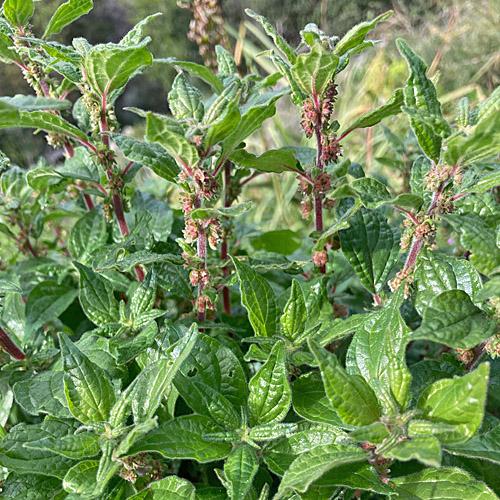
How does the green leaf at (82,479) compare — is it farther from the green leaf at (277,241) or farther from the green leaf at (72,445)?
the green leaf at (277,241)

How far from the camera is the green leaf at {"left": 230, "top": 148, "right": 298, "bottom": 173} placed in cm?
92

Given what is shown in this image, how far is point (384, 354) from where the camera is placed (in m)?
0.72

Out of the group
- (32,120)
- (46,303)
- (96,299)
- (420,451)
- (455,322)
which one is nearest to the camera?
(420,451)

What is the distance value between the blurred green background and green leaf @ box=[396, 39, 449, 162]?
18.3 inches

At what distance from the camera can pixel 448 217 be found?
28.2 inches

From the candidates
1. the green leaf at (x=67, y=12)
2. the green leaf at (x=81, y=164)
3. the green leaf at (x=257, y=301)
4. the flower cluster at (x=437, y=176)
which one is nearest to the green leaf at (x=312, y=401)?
the green leaf at (x=257, y=301)

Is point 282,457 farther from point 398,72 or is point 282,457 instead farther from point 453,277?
point 398,72

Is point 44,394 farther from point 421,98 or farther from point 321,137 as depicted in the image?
point 421,98

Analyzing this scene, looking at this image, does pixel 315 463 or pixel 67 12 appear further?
pixel 67 12

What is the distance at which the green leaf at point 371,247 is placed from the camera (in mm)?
1000

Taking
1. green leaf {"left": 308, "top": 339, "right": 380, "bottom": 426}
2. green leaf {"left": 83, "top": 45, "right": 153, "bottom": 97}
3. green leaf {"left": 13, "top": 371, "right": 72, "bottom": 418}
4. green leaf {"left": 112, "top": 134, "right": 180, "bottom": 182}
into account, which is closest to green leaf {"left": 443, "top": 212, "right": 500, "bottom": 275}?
green leaf {"left": 308, "top": 339, "right": 380, "bottom": 426}

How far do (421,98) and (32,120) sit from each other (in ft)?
2.04

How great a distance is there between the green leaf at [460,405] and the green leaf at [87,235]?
0.88m

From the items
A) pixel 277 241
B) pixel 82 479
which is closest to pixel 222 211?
pixel 82 479
